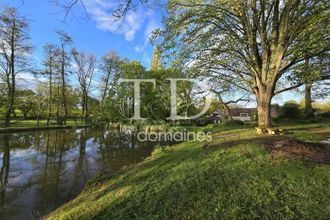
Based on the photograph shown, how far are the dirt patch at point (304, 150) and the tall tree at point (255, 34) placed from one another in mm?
3822

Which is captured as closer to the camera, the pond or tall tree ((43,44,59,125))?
A: the pond

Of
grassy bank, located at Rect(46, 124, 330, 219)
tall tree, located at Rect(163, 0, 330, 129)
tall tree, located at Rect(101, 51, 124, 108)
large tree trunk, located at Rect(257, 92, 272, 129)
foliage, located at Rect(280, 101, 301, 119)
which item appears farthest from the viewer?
tall tree, located at Rect(101, 51, 124, 108)

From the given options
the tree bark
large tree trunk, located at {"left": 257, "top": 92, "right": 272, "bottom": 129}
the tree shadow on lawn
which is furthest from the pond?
the tree bark

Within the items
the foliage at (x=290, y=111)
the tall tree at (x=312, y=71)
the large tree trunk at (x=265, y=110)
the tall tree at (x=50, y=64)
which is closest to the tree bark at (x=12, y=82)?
the tall tree at (x=50, y=64)

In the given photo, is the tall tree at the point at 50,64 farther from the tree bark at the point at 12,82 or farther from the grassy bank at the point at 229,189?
the grassy bank at the point at 229,189

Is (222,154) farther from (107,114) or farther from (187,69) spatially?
(107,114)

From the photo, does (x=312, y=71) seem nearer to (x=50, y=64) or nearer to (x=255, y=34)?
(x=255, y=34)

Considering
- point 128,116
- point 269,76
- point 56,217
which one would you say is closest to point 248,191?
point 56,217

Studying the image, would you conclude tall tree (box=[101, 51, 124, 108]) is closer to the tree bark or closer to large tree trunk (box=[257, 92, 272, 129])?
the tree bark

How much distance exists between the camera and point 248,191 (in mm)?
4289

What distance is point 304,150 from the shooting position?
5695mm

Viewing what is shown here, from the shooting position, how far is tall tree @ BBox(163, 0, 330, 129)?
8.98m

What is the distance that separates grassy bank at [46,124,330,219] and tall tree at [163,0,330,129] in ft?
15.0

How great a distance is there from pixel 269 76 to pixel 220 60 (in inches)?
103
